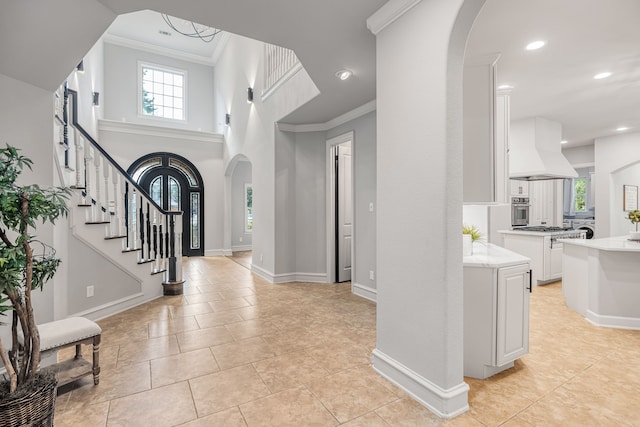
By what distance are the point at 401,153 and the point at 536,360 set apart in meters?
2.04

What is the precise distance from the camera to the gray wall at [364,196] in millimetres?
4266

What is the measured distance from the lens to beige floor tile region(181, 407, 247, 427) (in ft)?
5.91

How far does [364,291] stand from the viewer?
173 inches

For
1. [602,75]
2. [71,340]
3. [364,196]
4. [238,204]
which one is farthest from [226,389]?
[238,204]

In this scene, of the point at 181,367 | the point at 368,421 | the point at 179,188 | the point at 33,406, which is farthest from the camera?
the point at 179,188

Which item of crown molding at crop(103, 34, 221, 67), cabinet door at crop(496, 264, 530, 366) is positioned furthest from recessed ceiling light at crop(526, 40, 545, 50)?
crown molding at crop(103, 34, 221, 67)

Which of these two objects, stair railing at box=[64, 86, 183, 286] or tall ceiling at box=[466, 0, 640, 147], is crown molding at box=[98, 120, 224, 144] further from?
tall ceiling at box=[466, 0, 640, 147]

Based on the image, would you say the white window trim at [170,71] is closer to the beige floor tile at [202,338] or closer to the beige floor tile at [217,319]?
the beige floor tile at [217,319]

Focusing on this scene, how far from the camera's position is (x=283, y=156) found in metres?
5.19

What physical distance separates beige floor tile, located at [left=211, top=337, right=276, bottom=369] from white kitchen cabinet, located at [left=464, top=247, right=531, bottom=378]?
159 centimetres

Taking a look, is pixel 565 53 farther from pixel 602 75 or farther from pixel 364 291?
pixel 364 291

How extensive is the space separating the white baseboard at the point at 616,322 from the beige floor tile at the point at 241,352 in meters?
3.40

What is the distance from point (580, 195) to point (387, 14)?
11.2m

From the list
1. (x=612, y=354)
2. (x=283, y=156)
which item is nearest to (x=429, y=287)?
(x=612, y=354)
